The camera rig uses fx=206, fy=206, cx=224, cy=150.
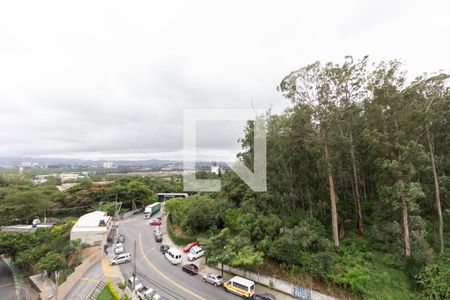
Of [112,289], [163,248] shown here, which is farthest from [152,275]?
[163,248]

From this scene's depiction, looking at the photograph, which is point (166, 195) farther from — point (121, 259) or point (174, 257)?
point (174, 257)

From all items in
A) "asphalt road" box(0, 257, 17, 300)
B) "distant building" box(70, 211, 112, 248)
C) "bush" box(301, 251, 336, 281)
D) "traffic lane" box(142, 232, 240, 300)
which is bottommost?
"asphalt road" box(0, 257, 17, 300)

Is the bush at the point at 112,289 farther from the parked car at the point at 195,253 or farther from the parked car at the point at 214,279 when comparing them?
the parked car at the point at 195,253

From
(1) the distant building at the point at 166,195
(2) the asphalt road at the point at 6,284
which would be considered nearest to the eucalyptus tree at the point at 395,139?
(2) the asphalt road at the point at 6,284

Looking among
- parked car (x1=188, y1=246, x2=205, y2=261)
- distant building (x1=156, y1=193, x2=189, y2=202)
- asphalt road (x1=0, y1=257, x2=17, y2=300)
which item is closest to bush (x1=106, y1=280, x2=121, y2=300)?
parked car (x1=188, y1=246, x2=205, y2=261)

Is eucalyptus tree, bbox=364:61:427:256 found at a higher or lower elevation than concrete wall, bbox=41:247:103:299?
higher

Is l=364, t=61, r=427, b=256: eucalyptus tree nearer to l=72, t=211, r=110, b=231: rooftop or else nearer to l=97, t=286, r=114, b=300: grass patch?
l=97, t=286, r=114, b=300: grass patch
